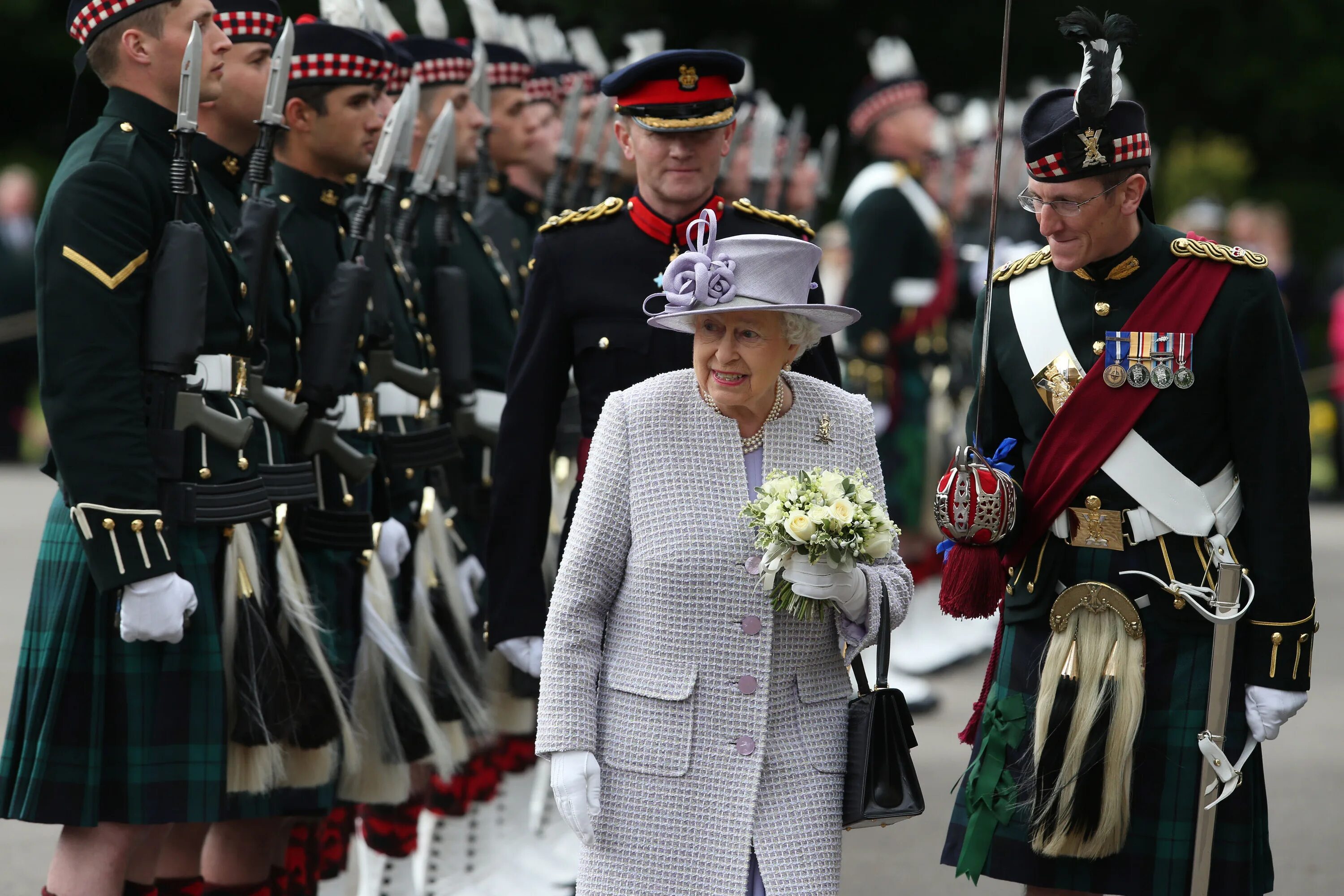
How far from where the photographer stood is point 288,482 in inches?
189

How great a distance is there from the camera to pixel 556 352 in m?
4.82

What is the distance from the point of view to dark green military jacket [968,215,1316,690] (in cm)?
425

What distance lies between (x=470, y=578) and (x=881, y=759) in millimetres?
2439

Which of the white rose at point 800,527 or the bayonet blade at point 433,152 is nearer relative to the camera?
the white rose at point 800,527

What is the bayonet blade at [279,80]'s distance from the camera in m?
4.78

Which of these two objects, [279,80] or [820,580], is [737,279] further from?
[279,80]

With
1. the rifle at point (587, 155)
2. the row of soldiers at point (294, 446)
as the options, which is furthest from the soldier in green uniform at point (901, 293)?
the row of soldiers at point (294, 446)

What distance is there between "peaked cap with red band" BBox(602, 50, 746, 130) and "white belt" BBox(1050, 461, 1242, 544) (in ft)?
4.00

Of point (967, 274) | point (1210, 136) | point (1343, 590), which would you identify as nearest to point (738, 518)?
point (967, 274)

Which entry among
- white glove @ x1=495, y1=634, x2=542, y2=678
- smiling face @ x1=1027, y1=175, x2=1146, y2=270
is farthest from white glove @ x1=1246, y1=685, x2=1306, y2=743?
white glove @ x1=495, y1=634, x2=542, y2=678

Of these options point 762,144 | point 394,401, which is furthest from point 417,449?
point 762,144

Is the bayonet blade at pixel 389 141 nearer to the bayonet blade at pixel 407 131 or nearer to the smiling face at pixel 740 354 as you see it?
the bayonet blade at pixel 407 131

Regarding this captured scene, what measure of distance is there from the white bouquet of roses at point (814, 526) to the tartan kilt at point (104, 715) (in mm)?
1312

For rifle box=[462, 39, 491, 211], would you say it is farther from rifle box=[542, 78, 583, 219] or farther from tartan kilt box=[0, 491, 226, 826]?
tartan kilt box=[0, 491, 226, 826]
